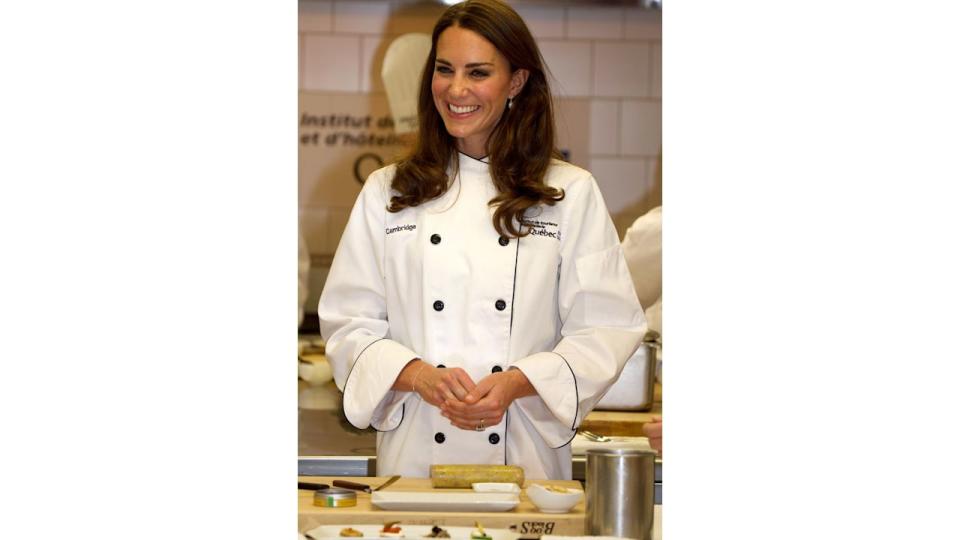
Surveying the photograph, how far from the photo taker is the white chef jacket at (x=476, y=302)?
157 centimetres

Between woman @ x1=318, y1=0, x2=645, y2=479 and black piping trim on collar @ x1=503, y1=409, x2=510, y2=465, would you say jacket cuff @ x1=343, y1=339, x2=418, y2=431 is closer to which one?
woman @ x1=318, y1=0, x2=645, y2=479

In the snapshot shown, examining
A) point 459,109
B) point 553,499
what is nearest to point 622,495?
point 553,499

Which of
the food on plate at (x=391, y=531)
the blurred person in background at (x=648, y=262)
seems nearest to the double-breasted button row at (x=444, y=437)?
the food on plate at (x=391, y=531)

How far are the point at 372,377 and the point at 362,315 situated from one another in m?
0.11

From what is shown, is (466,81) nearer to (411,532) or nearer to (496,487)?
(496,487)

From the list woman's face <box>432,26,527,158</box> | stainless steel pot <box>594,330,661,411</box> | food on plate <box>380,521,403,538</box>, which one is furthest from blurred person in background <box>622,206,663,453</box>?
food on plate <box>380,521,403,538</box>

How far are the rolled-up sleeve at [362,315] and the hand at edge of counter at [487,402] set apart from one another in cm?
10

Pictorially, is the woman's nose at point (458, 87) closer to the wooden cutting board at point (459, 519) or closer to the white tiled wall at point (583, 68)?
the wooden cutting board at point (459, 519)

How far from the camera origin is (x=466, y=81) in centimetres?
157
